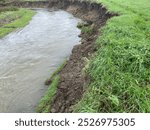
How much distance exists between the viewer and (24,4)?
4616 cm

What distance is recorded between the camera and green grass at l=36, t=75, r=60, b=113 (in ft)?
34.1

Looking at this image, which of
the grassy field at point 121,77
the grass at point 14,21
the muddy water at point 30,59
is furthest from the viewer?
the grass at point 14,21

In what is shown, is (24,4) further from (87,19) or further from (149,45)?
(149,45)

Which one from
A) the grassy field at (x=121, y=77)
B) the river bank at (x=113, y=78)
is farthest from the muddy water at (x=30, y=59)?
the grassy field at (x=121, y=77)

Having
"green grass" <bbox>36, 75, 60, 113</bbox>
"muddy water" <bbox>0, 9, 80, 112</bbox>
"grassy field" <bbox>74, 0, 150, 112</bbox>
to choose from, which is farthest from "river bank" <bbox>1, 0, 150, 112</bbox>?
"muddy water" <bbox>0, 9, 80, 112</bbox>

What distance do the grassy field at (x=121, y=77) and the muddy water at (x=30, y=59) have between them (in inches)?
141

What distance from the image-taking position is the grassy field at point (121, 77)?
7094 mm

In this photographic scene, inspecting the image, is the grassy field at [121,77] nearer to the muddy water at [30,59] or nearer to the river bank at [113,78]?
the river bank at [113,78]

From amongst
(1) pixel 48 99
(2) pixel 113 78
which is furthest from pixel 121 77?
(1) pixel 48 99

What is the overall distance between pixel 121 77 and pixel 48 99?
153 inches

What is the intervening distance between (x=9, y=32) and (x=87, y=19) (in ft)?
25.7

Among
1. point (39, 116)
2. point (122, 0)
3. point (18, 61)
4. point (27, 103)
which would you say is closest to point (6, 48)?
point (18, 61)

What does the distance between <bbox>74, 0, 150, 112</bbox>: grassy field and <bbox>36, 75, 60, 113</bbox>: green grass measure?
2.13m

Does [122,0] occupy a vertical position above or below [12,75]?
above
